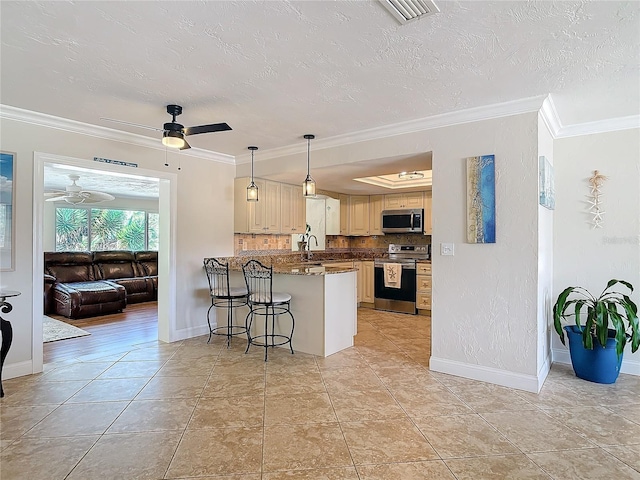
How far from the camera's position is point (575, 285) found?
12.4ft

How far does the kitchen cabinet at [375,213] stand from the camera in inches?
284

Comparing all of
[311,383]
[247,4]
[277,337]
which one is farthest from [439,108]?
[277,337]

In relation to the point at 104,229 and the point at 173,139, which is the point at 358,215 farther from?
the point at 104,229

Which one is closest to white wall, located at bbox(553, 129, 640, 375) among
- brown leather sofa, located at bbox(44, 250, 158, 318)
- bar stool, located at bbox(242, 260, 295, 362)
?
bar stool, located at bbox(242, 260, 295, 362)

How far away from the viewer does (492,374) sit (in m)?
3.24

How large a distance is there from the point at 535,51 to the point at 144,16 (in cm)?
221

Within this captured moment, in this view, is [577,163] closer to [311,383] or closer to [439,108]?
[439,108]

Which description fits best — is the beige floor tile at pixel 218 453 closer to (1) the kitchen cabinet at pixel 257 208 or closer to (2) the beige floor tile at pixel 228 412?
(2) the beige floor tile at pixel 228 412

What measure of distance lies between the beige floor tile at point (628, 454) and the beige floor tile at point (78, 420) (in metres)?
3.09

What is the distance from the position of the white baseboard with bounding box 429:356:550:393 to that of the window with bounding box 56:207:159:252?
8.32 metres

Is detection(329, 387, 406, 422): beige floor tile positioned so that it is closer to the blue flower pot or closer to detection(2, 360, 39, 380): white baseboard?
the blue flower pot

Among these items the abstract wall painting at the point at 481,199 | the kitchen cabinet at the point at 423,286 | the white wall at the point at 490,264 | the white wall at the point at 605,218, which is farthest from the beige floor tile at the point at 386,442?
the kitchen cabinet at the point at 423,286

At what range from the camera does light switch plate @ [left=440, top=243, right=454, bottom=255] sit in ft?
11.4

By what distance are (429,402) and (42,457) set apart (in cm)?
249
